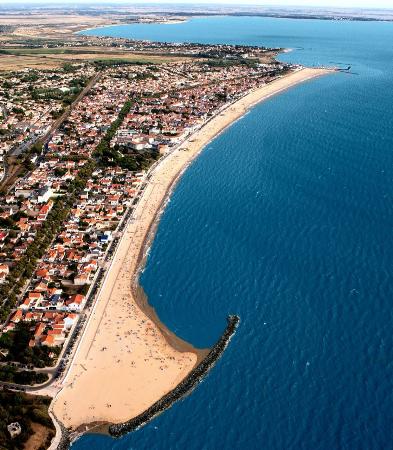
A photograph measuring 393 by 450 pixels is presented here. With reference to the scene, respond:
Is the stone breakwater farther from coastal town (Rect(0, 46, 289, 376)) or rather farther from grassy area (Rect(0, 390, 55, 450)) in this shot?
coastal town (Rect(0, 46, 289, 376))

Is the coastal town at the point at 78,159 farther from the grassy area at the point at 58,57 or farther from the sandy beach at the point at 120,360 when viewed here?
the grassy area at the point at 58,57

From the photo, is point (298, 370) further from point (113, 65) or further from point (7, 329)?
point (113, 65)

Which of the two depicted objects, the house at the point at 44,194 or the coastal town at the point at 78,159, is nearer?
the coastal town at the point at 78,159

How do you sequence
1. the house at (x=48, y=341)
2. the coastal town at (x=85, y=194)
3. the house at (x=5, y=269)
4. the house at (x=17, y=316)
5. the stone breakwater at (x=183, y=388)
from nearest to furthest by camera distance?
the stone breakwater at (x=183, y=388) < the coastal town at (x=85, y=194) < the house at (x=48, y=341) < the house at (x=17, y=316) < the house at (x=5, y=269)

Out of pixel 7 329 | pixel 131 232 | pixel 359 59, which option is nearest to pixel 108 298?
pixel 7 329

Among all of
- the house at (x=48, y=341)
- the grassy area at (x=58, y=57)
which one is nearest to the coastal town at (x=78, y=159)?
the house at (x=48, y=341)

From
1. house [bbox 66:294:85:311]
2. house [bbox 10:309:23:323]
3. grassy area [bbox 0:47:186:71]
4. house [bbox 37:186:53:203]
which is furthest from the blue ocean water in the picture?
grassy area [bbox 0:47:186:71]

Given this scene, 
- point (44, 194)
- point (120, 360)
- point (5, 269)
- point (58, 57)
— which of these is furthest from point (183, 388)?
point (58, 57)
